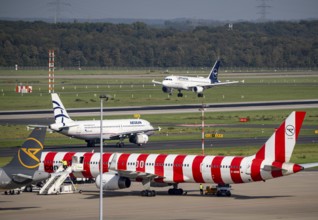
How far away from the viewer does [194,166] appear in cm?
7238

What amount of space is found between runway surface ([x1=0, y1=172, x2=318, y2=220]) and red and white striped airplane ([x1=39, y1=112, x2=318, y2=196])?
1409 millimetres

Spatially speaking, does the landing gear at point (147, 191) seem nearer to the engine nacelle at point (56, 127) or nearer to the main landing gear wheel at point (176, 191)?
the main landing gear wheel at point (176, 191)

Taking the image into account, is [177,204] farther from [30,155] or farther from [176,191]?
[30,155]

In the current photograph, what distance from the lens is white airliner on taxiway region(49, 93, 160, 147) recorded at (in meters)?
110

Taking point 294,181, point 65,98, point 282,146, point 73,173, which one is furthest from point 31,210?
point 65,98

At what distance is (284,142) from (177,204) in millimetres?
9261

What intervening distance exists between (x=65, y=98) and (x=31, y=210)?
12250 centimetres

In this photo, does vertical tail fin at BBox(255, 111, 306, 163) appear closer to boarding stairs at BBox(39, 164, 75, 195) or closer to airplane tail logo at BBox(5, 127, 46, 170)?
boarding stairs at BBox(39, 164, 75, 195)

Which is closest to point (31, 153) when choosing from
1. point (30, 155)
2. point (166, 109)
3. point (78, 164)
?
point (30, 155)

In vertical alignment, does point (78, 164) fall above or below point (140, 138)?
below

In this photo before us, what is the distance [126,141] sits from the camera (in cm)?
12094

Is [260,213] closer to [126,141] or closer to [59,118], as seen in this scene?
[59,118]

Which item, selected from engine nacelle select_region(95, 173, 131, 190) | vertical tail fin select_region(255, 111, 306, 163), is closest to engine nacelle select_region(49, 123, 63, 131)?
engine nacelle select_region(95, 173, 131, 190)

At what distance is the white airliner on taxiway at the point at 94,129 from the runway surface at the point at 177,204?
30.6 metres
